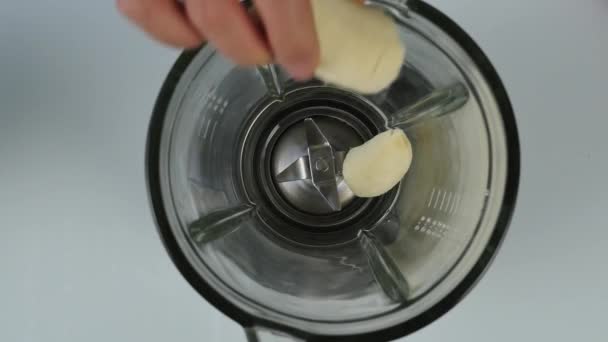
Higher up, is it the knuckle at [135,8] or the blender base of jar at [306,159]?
the knuckle at [135,8]

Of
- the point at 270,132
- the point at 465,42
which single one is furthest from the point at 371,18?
the point at 270,132

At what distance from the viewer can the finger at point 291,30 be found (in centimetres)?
29

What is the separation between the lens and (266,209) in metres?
0.49

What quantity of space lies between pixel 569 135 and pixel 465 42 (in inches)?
7.6

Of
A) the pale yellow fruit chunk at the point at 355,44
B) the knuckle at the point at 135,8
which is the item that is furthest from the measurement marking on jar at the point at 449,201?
the knuckle at the point at 135,8

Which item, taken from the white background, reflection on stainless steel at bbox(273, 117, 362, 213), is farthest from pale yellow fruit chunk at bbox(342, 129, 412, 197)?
the white background

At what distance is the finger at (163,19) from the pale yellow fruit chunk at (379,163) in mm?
150

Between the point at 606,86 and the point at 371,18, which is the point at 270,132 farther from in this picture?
the point at 606,86

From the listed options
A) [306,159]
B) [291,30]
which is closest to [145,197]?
[306,159]

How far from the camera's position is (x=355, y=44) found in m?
0.33

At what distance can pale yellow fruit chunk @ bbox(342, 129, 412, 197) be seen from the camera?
15.5 inches

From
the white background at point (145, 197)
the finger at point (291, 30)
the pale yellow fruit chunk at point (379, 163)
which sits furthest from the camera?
the white background at point (145, 197)

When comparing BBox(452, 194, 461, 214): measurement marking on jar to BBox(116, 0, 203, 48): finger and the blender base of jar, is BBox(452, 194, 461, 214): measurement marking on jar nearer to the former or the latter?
the blender base of jar

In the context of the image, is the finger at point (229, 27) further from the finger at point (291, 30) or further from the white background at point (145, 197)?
the white background at point (145, 197)
